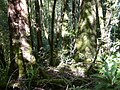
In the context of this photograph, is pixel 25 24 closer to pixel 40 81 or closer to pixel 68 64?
pixel 40 81

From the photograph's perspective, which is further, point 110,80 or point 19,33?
point 19,33

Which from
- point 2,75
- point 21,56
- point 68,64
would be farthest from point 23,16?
point 68,64

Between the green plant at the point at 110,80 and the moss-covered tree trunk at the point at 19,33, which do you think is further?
the moss-covered tree trunk at the point at 19,33

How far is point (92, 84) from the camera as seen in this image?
172 inches

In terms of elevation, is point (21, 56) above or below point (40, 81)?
above

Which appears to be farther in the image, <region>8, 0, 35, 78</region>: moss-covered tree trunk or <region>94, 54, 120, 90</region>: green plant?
<region>8, 0, 35, 78</region>: moss-covered tree trunk

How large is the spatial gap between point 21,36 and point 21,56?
1.02ft

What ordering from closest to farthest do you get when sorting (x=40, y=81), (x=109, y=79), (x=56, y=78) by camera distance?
(x=109, y=79) < (x=40, y=81) < (x=56, y=78)

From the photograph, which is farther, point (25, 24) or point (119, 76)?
point (25, 24)

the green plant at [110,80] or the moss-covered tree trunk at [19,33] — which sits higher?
the moss-covered tree trunk at [19,33]

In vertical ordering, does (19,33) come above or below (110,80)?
above

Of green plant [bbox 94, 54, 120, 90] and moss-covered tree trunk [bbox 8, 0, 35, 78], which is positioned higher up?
moss-covered tree trunk [bbox 8, 0, 35, 78]

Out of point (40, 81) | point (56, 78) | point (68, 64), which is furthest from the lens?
point (68, 64)

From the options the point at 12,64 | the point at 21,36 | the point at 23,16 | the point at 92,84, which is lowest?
the point at 92,84
